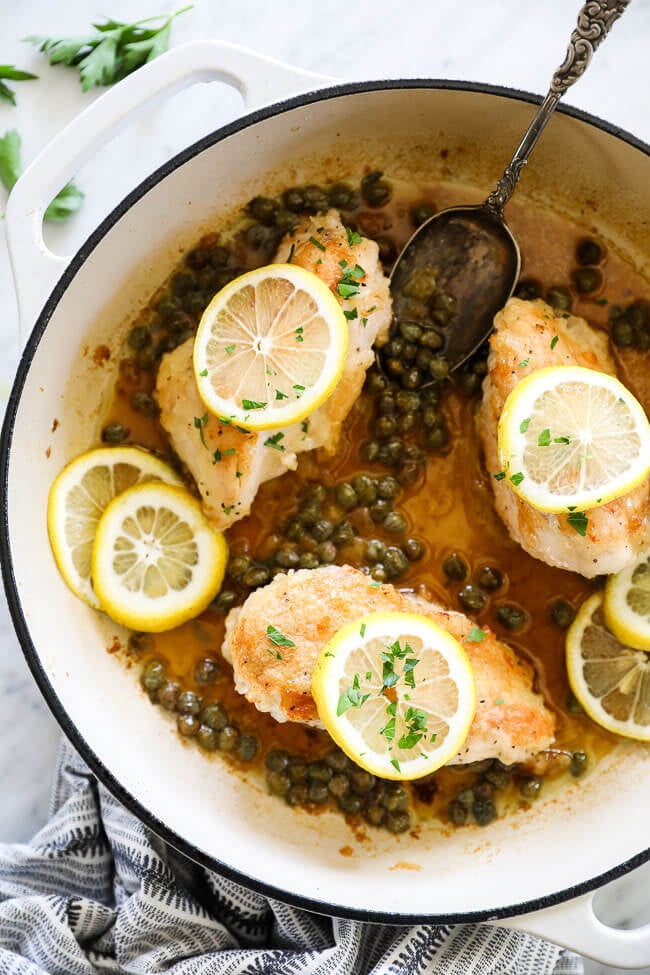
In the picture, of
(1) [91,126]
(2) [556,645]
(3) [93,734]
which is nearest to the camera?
(1) [91,126]

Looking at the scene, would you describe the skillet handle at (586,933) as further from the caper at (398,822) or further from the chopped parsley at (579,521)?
the chopped parsley at (579,521)

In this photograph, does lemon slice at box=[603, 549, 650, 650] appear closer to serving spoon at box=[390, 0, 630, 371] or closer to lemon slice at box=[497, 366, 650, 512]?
lemon slice at box=[497, 366, 650, 512]

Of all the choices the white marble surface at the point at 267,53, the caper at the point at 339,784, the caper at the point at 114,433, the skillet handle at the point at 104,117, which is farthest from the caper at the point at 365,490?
the white marble surface at the point at 267,53

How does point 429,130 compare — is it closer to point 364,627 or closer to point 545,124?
point 545,124

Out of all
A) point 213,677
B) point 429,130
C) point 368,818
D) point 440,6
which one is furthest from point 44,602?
point 440,6

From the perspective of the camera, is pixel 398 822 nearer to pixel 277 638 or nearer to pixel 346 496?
pixel 277 638

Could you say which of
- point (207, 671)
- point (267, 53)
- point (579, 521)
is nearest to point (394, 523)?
point (579, 521)
